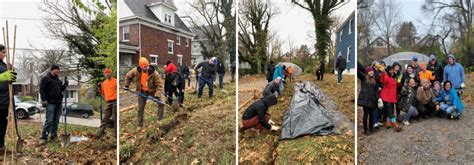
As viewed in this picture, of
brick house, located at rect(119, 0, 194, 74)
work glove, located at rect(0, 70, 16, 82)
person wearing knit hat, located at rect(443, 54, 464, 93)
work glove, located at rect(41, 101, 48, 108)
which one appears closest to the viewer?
work glove, located at rect(0, 70, 16, 82)

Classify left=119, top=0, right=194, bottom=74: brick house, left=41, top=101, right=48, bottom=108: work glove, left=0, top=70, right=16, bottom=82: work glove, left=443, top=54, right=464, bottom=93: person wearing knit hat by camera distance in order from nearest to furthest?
left=0, top=70, right=16, bottom=82: work glove, left=119, top=0, right=194, bottom=74: brick house, left=41, top=101, right=48, bottom=108: work glove, left=443, top=54, right=464, bottom=93: person wearing knit hat

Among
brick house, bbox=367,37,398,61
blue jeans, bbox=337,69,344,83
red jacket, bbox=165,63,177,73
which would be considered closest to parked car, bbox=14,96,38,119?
red jacket, bbox=165,63,177,73

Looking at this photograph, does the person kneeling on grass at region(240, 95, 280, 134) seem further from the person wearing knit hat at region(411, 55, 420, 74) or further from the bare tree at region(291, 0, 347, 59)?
the person wearing knit hat at region(411, 55, 420, 74)

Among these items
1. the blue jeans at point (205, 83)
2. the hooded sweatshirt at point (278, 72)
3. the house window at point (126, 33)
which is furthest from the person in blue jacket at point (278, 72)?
the house window at point (126, 33)

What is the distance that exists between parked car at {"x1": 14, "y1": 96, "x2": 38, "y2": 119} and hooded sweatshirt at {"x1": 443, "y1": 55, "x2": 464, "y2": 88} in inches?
221

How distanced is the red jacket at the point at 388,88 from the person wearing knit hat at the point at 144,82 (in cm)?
294

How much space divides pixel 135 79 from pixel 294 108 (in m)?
2.15

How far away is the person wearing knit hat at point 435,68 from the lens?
4.11 metres

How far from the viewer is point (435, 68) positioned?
13.6ft

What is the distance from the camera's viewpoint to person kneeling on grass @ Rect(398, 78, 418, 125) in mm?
3957

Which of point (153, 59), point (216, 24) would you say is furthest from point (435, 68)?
point (153, 59)

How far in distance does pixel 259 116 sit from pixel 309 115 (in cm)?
65

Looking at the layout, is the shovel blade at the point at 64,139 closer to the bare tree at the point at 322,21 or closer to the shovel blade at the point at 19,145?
the shovel blade at the point at 19,145

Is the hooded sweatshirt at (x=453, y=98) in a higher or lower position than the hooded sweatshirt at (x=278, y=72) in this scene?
lower
